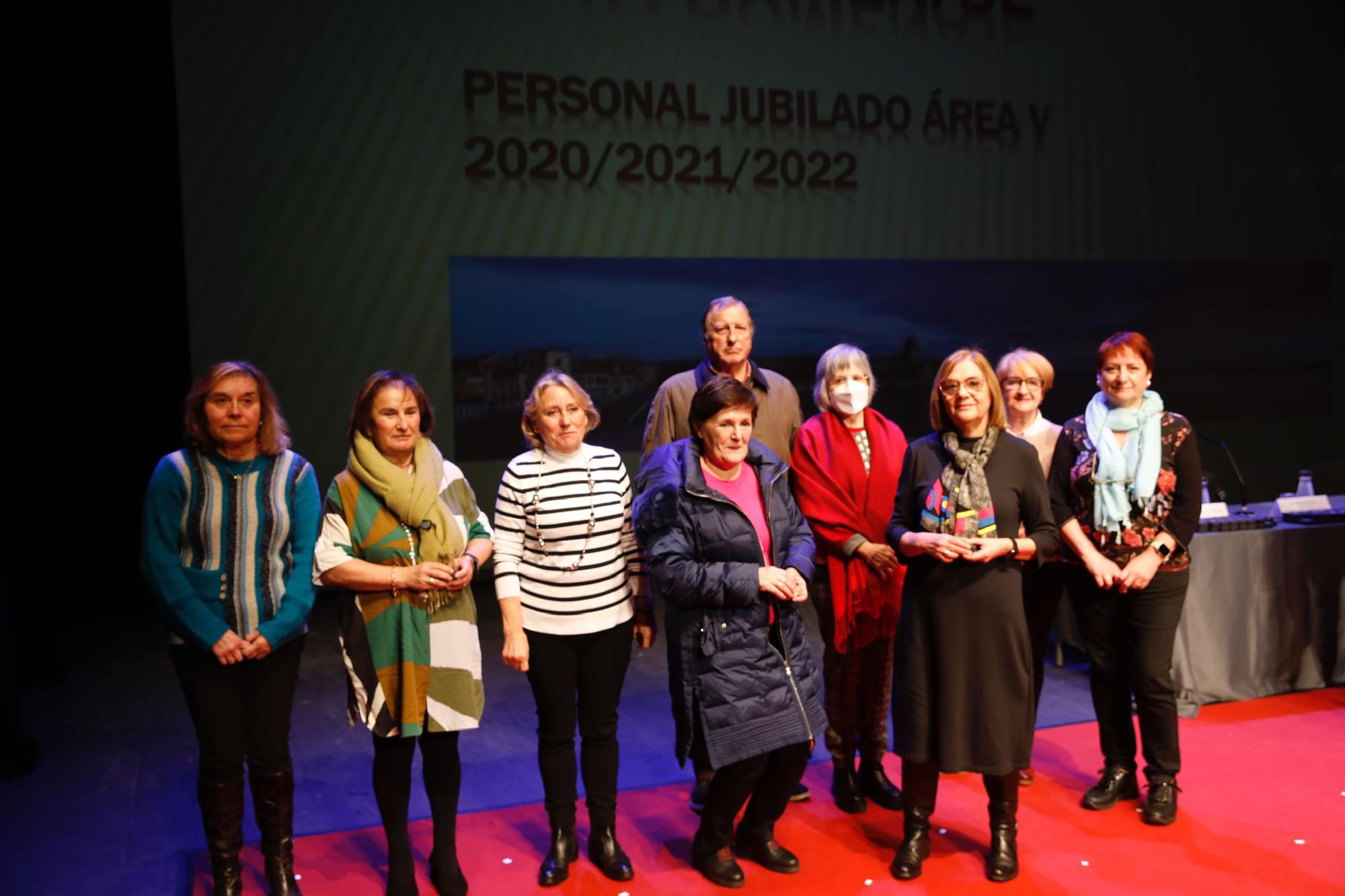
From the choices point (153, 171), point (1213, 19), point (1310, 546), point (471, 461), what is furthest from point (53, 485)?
point (1213, 19)

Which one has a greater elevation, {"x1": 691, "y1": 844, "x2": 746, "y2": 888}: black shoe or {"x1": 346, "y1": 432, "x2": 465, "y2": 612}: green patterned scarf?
{"x1": 346, "y1": 432, "x2": 465, "y2": 612}: green patterned scarf

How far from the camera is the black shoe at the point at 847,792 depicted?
347 centimetres

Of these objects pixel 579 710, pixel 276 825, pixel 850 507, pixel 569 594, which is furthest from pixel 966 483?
pixel 276 825

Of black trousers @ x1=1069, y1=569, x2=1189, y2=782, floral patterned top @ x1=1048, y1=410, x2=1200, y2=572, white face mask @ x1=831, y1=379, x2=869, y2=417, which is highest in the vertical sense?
white face mask @ x1=831, y1=379, x2=869, y2=417

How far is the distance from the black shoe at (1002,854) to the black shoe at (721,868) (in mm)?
696

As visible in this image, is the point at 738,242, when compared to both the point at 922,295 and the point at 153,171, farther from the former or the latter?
the point at 153,171

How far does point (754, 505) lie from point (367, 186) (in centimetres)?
478

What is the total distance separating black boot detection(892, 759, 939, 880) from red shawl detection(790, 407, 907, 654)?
1.59 ft

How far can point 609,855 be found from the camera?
305cm

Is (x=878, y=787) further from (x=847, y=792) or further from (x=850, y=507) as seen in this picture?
A: (x=850, y=507)

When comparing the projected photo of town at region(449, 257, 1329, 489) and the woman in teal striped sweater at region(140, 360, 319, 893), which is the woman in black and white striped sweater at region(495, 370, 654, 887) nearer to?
the woman in teal striped sweater at region(140, 360, 319, 893)

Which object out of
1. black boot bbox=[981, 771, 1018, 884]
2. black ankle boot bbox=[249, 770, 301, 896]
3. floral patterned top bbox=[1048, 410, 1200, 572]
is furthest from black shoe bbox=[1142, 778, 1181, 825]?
black ankle boot bbox=[249, 770, 301, 896]

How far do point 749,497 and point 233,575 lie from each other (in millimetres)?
1379

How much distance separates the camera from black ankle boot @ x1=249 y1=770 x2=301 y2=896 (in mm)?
2908
